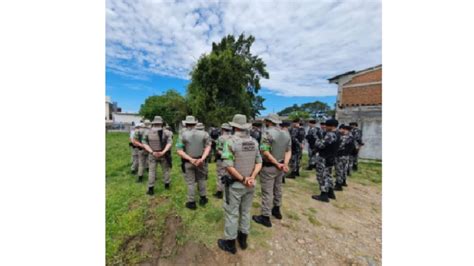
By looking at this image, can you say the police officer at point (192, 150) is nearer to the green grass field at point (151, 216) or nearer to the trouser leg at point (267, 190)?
the green grass field at point (151, 216)

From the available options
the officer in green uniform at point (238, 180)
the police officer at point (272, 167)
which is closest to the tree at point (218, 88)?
the police officer at point (272, 167)

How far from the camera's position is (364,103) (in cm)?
1045

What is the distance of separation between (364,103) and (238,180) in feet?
34.9

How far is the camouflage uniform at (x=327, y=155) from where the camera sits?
4.41m

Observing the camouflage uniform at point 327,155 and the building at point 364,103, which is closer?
the camouflage uniform at point 327,155

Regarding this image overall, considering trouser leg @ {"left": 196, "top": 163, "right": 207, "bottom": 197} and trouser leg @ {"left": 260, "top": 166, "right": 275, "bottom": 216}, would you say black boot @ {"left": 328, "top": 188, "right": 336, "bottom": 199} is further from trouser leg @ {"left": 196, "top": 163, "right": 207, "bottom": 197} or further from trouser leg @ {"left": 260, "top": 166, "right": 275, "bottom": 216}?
trouser leg @ {"left": 196, "top": 163, "right": 207, "bottom": 197}

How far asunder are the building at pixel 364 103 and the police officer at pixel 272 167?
8593 millimetres

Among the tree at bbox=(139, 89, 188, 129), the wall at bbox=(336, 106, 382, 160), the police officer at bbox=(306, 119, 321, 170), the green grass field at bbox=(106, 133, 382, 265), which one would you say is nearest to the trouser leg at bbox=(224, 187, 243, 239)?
the green grass field at bbox=(106, 133, 382, 265)

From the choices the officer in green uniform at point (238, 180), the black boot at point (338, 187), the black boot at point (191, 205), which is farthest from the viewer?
the black boot at point (338, 187)

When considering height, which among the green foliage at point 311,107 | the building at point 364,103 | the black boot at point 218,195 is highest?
the green foliage at point 311,107

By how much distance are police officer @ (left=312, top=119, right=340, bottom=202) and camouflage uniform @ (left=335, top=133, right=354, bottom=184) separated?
375 mm

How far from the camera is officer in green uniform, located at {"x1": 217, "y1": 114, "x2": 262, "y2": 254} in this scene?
2.48 metres

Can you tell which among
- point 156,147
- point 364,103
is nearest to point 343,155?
point 156,147

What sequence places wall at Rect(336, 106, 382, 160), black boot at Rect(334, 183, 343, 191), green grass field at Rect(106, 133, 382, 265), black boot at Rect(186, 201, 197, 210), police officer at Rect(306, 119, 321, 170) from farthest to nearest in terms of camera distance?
wall at Rect(336, 106, 382, 160) < police officer at Rect(306, 119, 321, 170) < black boot at Rect(334, 183, 343, 191) < black boot at Rect(186, 201, 197, 210) < green grass field at Rect(106, 133, 382, 265)
